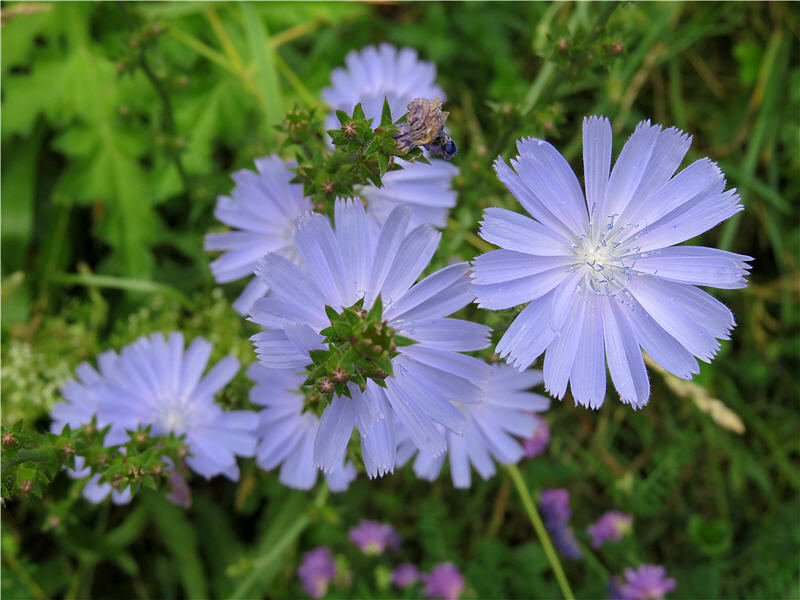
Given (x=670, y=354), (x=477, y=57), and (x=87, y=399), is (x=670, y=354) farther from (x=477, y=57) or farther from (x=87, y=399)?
(x=477, y=57)

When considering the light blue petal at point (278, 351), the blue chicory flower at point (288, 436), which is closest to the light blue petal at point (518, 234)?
the light blue petal at point (278, 351)

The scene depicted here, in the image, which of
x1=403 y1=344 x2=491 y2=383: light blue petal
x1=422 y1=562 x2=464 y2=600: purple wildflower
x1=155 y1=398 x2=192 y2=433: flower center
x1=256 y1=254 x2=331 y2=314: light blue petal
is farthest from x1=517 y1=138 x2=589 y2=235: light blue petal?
x1=422 y1=562 x2=464 y2=600: purple wildflower

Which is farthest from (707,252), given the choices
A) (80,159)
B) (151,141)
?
(80,159)

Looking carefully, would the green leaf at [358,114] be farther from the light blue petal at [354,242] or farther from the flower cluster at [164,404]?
the flower cluster at [164,404]

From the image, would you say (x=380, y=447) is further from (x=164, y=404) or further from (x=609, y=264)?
(x=164, y=404)

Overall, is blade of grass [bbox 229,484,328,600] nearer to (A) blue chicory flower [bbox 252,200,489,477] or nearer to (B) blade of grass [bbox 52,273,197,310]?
(B) blade of grass [bbox 52,273,197,310]

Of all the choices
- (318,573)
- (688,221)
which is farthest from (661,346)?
(318,573)
